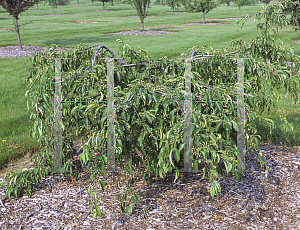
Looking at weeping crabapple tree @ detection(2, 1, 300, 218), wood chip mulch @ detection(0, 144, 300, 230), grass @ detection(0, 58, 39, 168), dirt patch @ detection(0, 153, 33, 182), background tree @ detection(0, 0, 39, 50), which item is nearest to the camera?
weeping crabapple tree @ detection(2, 1, 300, 218)

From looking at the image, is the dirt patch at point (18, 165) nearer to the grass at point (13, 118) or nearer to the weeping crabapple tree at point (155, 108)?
the grass at point (13, 118)

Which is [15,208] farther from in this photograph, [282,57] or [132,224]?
[282,57]

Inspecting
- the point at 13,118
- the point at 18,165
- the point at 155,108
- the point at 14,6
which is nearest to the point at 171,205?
the point at 155,108

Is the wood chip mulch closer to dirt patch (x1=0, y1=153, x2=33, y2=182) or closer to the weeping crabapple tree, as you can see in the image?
the weeping crabapple tree

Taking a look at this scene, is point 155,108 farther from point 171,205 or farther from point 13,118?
point 13,118

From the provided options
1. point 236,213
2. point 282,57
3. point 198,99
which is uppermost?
point 282,57

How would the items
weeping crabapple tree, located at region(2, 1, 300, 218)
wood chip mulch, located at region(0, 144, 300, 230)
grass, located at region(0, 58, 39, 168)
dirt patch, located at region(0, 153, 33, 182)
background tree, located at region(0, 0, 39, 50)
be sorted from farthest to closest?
background tree, located at region(0, 0, 39, 50), grass, located at region(0, 58, 39, 168), dirt patch, located at region(0, 153, 33, 182), wood chip mulch, located at region(0, 144, 300, 230), weeping crabapple tree, located at region(2, 1, 300, 218)

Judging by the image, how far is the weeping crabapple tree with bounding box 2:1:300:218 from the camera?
2322 millimetres

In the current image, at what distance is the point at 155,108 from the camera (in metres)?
2.52

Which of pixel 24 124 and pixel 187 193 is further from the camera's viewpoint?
pixel 24 124

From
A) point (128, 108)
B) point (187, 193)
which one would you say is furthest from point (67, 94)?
point (187, 193)

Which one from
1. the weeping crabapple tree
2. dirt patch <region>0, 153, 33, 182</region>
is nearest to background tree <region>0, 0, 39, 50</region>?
dirt patch <region>0, 153, 33, 182</region>

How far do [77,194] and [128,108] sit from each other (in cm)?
157

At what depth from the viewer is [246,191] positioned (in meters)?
3.41
